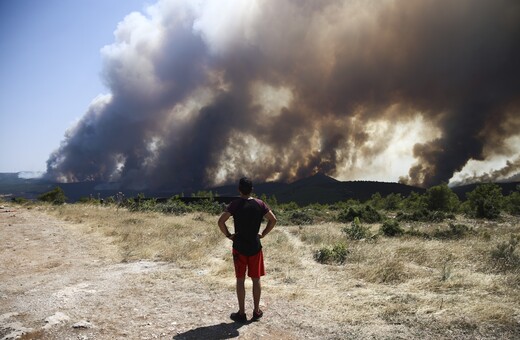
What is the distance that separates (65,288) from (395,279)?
9.31 m

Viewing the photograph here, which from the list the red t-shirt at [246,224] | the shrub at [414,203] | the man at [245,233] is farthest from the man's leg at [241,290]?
the shrub at [414,203]

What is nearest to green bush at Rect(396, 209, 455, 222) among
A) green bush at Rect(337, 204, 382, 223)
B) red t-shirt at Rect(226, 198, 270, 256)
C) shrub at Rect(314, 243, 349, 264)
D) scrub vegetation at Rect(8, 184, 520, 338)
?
green bush at Rect(337, 204, 382, 223)

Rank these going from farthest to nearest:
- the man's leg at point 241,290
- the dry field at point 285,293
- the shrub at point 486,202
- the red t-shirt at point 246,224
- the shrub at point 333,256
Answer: the shrub at point 486,202 → the shrub at point 333,256 → the man's leg at point 241,290 → the red t-shirt at point 246,224 → the dry field at point 285,293

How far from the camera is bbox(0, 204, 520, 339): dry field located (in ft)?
22.3

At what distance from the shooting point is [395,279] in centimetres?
1060

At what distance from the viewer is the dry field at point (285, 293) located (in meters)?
6.81

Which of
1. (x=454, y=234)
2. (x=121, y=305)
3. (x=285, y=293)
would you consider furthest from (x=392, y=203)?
(x=121, y=305)

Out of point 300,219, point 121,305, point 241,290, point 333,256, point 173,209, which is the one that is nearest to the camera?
point 241,290

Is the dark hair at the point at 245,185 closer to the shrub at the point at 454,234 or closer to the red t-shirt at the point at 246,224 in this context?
the red t-shirt at the point at 246,224

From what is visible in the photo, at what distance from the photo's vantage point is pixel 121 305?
801 cm

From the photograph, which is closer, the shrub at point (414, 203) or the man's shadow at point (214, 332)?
the man's shadow at point (214, 332)

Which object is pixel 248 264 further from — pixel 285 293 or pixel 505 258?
pixel 505 258

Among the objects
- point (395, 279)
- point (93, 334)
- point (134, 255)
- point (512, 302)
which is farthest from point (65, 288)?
point (512, 302)

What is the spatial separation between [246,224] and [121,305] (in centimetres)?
369
